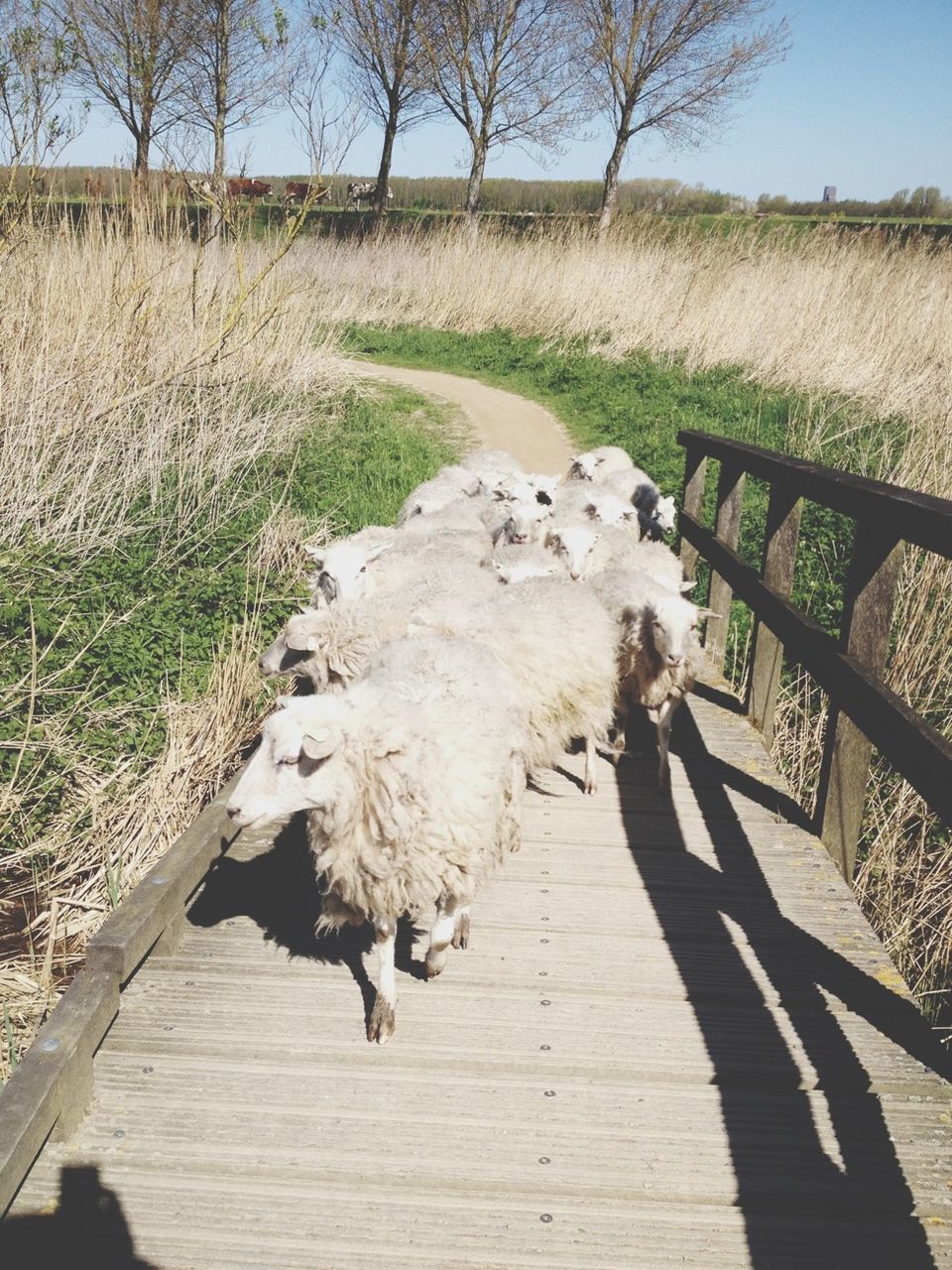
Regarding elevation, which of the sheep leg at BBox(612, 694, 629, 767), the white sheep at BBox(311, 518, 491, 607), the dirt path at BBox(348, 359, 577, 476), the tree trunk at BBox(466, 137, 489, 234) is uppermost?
the tree trunk at BBox(466, 137, 489, 234)

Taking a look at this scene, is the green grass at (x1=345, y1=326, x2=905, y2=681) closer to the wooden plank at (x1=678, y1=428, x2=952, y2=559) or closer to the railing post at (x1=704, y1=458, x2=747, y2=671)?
the railing post at (x1=704, y1=458, x2=747, y2=671)

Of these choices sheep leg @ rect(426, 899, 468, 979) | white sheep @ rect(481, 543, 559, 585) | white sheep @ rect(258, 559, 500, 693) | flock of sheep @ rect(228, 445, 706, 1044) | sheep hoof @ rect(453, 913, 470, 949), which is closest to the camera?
flock of sheep @ rect(228, 445, 706, 1044)

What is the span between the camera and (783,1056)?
2.83m

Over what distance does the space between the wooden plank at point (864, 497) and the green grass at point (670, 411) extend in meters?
2.16

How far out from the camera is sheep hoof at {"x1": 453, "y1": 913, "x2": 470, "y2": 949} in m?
3.38

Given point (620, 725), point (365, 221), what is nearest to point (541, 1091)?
point (620, 725)

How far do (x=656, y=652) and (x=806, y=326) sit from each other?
34.2 ft

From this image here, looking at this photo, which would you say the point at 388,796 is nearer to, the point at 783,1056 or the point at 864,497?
the point at 783,1056

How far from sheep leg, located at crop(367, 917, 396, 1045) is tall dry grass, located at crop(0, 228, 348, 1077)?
4.10ft

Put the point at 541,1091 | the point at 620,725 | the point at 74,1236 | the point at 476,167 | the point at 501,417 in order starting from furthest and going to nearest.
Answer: the point at 476,167, the point at 501,417, the point at 620,725, the point at 541,1091, the point at 74,1236

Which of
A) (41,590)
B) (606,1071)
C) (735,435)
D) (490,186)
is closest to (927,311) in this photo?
(735,435)

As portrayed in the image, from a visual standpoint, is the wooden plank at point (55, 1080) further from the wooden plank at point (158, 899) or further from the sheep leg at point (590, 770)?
the sheep leg at point (590, 770)

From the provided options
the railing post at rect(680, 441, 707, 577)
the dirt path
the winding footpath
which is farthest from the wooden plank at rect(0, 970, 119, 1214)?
the dirt path

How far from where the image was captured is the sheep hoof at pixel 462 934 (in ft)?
11.1
